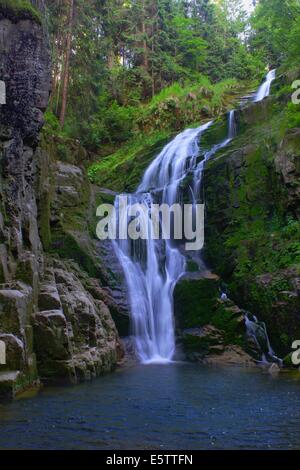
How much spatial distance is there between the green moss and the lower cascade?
299 inches

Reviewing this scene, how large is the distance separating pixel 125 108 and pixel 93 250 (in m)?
17.2

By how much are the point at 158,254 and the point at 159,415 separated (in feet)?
32.9

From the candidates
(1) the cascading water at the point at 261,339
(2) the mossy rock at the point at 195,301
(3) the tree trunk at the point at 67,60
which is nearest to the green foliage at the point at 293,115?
(2) the mossy rock at the point at 195,301

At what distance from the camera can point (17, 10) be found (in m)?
12.2

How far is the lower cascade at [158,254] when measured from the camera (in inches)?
585

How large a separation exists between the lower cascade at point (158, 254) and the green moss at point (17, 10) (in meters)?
7.58

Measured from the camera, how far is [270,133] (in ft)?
60.7

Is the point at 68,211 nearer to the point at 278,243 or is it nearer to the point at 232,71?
the point at 278,243

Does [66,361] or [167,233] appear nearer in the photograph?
[66,361]

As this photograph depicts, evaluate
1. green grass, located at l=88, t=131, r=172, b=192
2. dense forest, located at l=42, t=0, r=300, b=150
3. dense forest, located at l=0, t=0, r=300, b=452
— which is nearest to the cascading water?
dense forest, located at l=0, t=0, r=300, b=452

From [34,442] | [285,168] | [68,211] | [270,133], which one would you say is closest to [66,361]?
[34,442]

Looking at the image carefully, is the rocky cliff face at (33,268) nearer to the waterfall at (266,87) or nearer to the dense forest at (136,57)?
the dense forest at (136,57)

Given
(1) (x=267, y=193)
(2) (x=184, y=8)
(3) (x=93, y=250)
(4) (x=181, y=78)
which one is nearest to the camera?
(3) (x=93, y=250)

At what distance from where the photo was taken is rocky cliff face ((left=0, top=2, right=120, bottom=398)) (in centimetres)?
983
